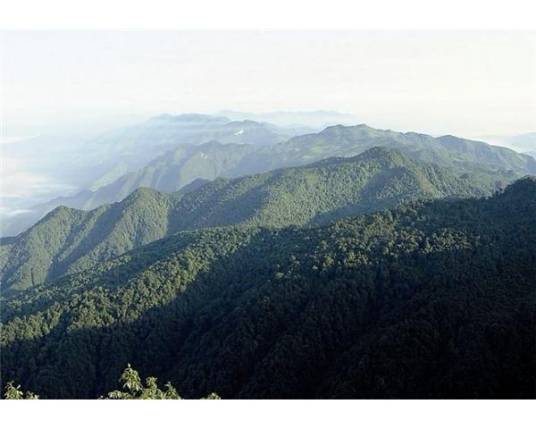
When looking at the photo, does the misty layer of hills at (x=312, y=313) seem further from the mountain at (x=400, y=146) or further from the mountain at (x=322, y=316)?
the mountain at (x=400, y=146)

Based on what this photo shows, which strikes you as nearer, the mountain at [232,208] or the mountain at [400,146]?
the mountain at [232,208]

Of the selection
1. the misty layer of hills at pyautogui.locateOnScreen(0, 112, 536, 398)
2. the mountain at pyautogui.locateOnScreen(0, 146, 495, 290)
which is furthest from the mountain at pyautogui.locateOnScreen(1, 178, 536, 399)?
the mountain at pyautogui.locateOnScreen(0, 146, 495, 290)

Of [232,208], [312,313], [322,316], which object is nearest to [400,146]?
[232,208]

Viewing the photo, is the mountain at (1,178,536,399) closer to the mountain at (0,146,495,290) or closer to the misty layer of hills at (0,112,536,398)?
the misty layer of hills at (0,112,536,398)

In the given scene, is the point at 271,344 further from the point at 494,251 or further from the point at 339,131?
the point at 339,131

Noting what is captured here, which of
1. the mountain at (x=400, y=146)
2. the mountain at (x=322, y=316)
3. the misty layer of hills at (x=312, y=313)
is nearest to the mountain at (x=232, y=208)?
the misty layer of hills at (x=312, y=313)

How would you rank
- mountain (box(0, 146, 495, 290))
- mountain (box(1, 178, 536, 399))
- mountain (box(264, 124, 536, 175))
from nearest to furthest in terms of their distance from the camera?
mountain (box(1, 178, 536, 399)), mountain (box(0, 146, 495, 290)), mountain (box(264, 124, 536, 175))
